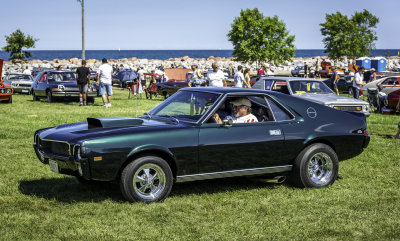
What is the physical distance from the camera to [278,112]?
7215mm

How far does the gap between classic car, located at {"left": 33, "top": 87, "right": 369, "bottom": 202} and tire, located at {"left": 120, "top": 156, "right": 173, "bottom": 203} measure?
1 centimetres

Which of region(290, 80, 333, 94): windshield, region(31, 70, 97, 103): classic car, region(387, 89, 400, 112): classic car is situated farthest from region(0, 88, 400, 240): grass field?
region(31, 70, 97, 103): classic car

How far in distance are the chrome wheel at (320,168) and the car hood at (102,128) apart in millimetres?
2021

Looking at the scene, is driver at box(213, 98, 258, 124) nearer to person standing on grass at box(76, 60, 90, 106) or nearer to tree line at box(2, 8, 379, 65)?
person standing on grass at box(76, 60, 90, 106)

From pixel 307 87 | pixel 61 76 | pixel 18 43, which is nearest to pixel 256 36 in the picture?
pixel 18 43

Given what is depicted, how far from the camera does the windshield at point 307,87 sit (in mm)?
15120

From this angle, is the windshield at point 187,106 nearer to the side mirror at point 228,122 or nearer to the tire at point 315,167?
the side mirror at point 228,122

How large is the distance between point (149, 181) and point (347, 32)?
5372cm

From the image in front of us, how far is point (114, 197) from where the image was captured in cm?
667

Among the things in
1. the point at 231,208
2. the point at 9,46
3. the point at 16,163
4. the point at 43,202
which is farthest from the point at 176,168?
the point at 9,46

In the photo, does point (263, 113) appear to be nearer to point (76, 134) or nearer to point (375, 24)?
point (76, 134)

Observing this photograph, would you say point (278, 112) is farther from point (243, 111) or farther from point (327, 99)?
point (327, 99)

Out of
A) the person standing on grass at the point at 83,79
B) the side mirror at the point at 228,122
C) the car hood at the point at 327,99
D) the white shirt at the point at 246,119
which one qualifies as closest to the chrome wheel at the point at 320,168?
the white shirt at the point at 246,119

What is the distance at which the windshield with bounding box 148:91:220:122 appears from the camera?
6.91m
